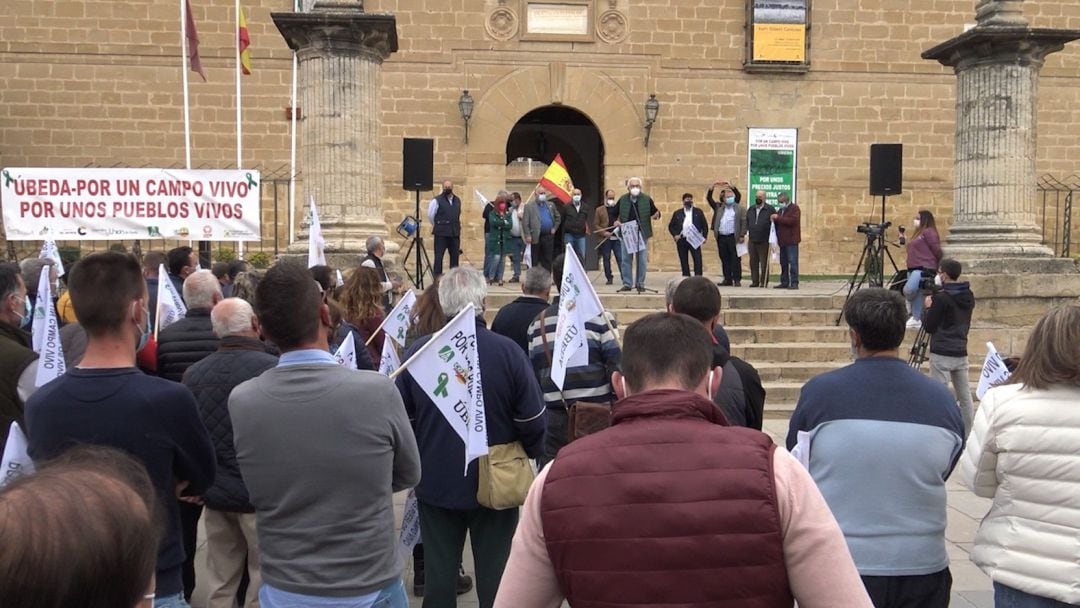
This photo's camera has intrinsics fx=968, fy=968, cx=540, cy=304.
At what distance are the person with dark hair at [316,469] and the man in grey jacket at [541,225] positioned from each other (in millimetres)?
12502

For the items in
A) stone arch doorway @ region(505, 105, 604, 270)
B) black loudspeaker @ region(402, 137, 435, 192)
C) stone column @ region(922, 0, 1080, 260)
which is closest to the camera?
stone column @ region(922, 0, 1080, 260)

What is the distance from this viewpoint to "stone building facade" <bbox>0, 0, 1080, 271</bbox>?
20.5m

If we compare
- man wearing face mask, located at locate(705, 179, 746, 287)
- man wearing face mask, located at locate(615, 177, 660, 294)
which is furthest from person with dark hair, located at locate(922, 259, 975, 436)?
man wearing face mask, located at locate(705, 179, 746, 287)

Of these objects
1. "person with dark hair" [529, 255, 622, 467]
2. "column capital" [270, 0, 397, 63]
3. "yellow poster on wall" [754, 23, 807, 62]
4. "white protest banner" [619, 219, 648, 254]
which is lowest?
"person with dark hair" [529, 255, 622, 467]

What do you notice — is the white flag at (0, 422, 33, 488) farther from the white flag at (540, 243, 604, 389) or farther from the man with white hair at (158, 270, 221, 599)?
the white flag at (540, 243, 604, 389)

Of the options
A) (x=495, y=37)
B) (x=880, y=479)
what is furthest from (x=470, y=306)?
(x=495, y=37)

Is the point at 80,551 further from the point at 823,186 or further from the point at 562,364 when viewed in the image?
the point at 823,186

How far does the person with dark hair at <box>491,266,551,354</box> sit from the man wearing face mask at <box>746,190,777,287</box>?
A: 36.0ft

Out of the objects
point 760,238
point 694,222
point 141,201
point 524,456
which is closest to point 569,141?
point 760,238

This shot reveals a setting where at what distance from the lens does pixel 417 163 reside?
→ 14.2 m

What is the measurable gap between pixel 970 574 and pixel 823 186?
17.5 m

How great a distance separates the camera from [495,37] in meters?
21.3

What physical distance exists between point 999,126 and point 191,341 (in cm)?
1113

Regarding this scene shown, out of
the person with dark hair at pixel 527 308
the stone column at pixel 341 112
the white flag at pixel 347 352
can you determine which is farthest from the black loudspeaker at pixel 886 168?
the white flag at pixel 347 352
